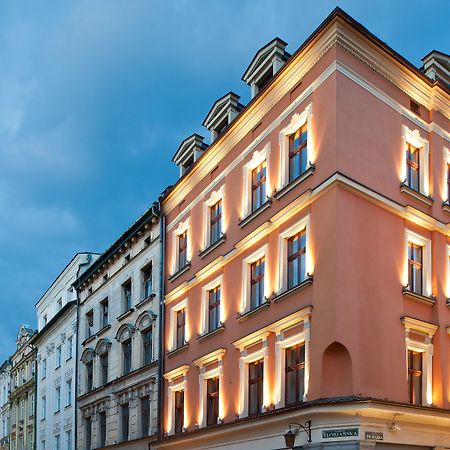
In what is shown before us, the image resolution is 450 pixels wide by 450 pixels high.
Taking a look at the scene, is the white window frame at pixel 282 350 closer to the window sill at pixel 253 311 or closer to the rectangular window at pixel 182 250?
the window sill at pixel 253 311

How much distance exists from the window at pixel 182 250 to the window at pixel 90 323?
459 inches

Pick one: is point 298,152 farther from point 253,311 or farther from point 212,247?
point 212,247

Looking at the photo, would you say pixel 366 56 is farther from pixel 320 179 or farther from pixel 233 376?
pixel 233 376

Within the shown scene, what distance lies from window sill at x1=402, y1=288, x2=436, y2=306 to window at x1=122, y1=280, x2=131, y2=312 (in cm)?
1782

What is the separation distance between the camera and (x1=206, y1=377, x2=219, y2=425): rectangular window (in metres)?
25.6

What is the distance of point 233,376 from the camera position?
Result: 957 inches

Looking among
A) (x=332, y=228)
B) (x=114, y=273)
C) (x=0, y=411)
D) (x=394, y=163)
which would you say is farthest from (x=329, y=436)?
(x=0, y=411)

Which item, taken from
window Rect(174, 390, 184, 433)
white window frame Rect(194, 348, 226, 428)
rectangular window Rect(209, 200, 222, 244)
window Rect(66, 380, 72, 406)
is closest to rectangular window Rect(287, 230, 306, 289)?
white window frame Rect(194, 348, 226, 428)

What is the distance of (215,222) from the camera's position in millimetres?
28016

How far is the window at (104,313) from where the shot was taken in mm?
38875

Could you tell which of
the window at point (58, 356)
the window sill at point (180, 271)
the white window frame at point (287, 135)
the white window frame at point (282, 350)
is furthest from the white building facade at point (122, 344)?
the white window frame at point (287, 135)

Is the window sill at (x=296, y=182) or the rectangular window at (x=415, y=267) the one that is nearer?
the window sill at (x=296, y=182)

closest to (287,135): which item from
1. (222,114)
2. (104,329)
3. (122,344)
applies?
(222,114)

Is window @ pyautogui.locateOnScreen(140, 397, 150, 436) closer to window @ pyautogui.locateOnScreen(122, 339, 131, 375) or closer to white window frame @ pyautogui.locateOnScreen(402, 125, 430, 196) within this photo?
window @ pyautogui.locateOnScreen(122, 339, 131, 375)
